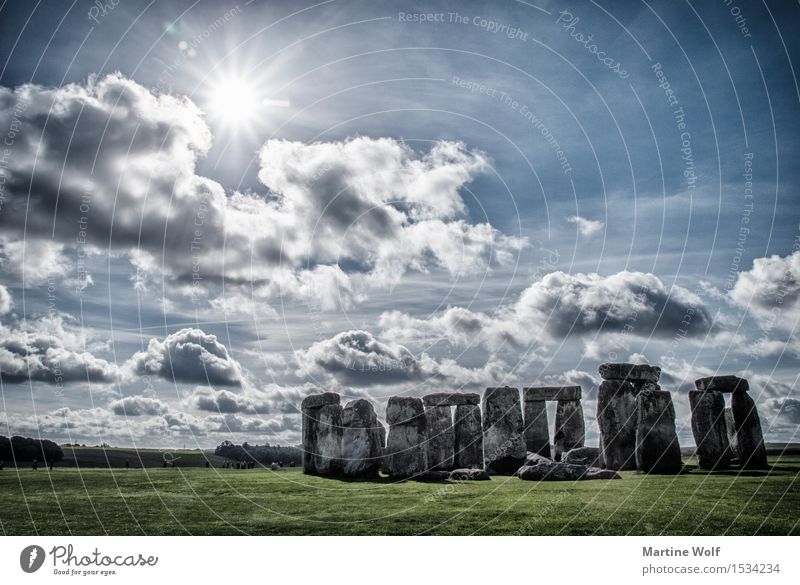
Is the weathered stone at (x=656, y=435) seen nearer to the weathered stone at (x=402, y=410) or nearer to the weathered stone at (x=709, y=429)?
the weathered stone at (x=709, y=429)

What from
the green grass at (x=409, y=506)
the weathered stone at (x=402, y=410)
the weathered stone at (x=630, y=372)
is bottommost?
the green grass at (x=409, y=506)

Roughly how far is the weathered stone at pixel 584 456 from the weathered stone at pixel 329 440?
6785 mm

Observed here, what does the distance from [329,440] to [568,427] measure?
799cm

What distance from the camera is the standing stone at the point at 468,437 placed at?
20.2 metres

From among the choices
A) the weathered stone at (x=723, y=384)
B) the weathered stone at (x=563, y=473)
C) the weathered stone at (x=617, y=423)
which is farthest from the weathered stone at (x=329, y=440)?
the weathered stone at (x=723, y=384)

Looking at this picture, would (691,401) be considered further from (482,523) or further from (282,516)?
(282,516)

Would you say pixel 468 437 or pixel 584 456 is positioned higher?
pixel 468 437

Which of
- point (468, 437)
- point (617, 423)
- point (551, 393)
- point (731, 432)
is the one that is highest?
point (551, 393)

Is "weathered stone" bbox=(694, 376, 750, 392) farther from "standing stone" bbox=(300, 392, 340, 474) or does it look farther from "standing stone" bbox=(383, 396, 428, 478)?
"standing stone" bbox=(300, 392, 340, 474)

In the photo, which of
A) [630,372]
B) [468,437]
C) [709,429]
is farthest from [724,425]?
[468,437]

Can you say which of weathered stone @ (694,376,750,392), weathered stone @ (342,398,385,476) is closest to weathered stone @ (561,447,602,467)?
weathered stone @ (694,376,750,392)

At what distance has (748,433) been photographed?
19.0m

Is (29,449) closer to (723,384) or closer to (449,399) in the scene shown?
(449,399)
